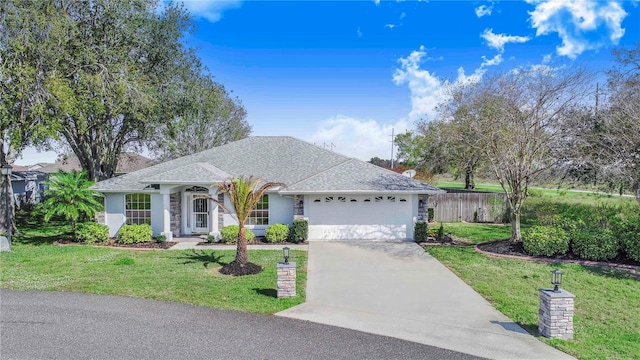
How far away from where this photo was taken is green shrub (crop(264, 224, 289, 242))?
15.6 meters

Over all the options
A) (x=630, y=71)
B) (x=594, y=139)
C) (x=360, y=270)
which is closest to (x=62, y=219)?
(x=360, y=270)

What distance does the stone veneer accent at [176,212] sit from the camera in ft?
53.5

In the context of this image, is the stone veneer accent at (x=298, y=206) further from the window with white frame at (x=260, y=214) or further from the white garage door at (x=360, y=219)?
the window with white frame at (x=260, y=214)

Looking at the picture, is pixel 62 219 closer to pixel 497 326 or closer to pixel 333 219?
pixel 333 219

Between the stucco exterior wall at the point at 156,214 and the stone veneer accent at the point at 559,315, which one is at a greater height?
the stucco exterior wall at the point at 156,214

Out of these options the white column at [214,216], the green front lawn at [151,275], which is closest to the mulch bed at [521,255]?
the green front lawn at [151,275]

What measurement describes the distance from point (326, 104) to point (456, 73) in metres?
9.00

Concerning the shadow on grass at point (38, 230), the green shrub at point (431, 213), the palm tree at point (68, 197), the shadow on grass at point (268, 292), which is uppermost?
the palm tree at point (68, 197)

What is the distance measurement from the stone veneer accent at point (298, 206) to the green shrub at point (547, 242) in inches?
342

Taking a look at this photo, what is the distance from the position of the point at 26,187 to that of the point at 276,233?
25.8 meters

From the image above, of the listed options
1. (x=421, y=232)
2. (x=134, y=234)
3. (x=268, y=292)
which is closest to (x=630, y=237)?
(x=421, y=232)

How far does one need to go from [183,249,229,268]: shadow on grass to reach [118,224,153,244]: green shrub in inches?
111

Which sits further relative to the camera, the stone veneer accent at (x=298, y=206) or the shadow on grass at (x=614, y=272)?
the stone veneer accent at (x=298, y=206)

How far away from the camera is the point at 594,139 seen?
1491 centimetres
